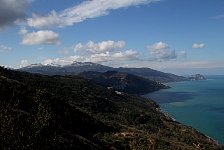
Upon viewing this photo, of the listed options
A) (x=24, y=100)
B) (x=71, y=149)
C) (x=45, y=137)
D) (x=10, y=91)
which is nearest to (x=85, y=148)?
(x=71, y=149)

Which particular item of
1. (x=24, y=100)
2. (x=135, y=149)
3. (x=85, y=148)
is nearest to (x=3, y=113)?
(x=135, y=149)

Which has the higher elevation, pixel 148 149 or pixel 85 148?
pixel 148 149

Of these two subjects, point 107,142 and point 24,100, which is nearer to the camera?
point 24,100

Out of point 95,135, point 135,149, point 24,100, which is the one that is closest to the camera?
point 135,149

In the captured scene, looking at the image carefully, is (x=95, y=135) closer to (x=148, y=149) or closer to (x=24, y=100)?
(x=24, y=100)

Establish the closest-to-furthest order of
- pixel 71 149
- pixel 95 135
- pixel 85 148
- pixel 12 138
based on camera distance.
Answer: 1. pixel 12 138
2. pixel 71 149
3. pixel 85 148
4. pixel 95 135

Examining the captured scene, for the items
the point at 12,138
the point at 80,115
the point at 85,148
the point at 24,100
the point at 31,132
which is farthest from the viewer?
the point at 80,115

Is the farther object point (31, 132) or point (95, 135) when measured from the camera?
point (95, 135)

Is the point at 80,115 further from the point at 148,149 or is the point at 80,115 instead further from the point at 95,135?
the point at 148,149

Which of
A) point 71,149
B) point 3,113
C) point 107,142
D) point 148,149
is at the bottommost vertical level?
point 107,142
